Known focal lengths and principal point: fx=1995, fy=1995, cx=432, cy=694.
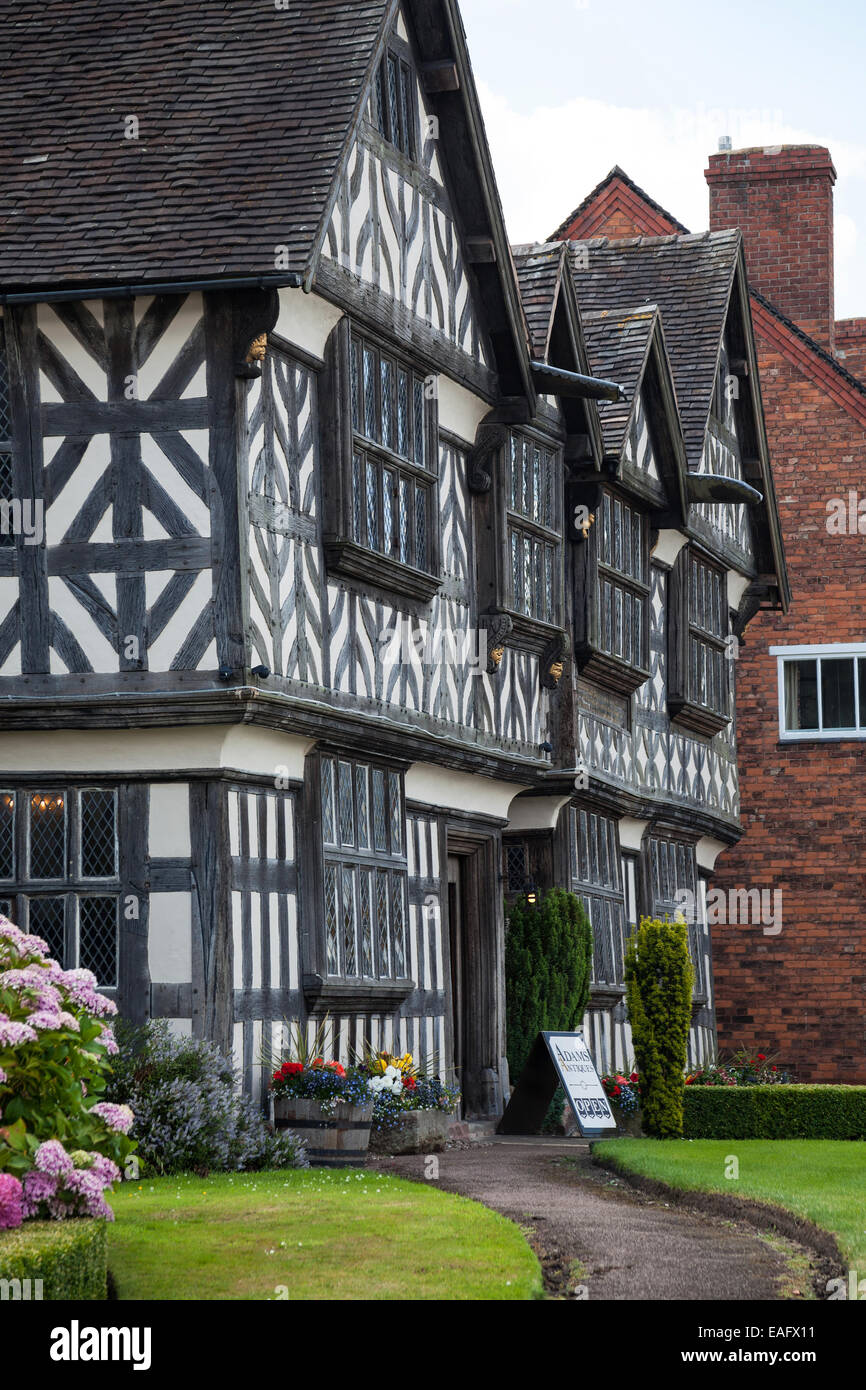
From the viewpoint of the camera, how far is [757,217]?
98.2ft

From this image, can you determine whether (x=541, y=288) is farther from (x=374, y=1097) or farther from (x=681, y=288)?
(x=374, y=1097)

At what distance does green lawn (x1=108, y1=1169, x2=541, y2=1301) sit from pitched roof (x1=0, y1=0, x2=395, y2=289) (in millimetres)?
6136

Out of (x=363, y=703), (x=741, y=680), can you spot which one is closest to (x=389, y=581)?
(x=363, y=703)

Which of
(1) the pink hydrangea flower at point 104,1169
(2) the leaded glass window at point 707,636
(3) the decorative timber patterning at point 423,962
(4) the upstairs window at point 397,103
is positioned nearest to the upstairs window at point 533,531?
(3) the decorative timber patterning at point 423,962

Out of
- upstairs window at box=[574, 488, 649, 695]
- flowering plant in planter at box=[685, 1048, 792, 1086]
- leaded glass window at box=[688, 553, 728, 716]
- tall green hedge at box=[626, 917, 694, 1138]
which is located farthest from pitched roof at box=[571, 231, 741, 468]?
tall green hedge at box=[626, 917, 694, 1138]

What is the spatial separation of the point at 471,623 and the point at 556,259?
4.19 m

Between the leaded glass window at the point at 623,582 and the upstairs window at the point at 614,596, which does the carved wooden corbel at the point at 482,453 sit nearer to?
the upstairs window at the point at 614,596

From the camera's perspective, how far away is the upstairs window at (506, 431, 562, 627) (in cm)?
1858

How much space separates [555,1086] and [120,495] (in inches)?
277

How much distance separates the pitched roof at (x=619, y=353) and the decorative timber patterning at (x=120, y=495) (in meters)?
7.80

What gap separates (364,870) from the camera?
1562 cm

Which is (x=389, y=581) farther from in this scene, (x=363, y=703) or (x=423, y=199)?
(x=423, y=199)

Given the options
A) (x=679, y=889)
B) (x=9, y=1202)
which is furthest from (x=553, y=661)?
(x=9, y=1202)

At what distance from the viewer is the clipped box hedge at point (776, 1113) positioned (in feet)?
56.2
